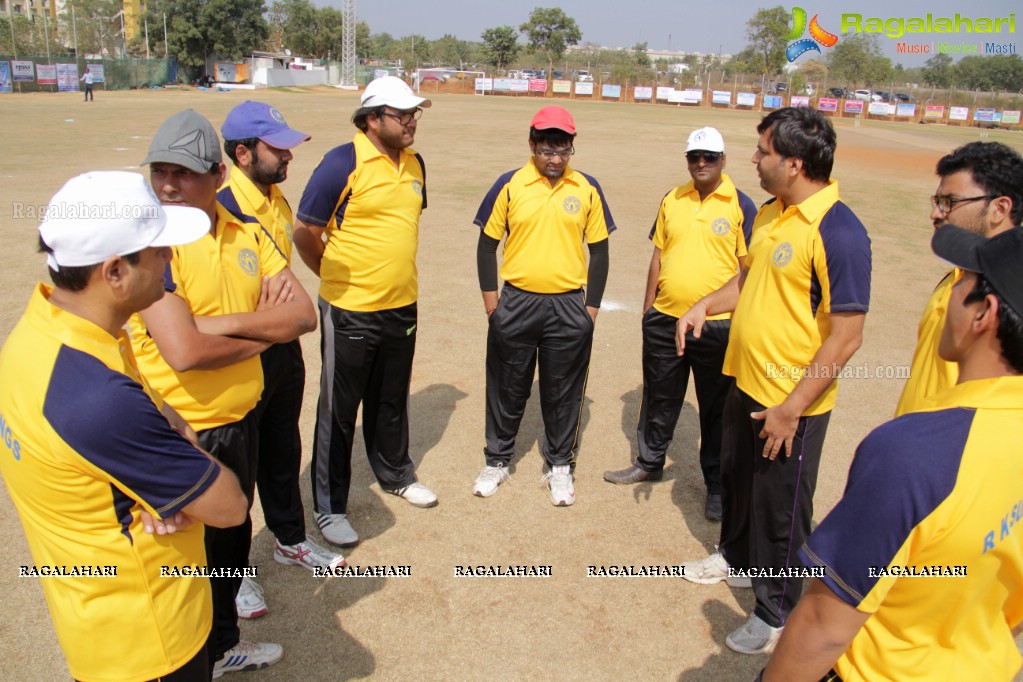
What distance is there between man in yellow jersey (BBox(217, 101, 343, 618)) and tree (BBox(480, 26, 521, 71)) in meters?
79.6

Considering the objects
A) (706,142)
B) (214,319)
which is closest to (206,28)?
(706,142)

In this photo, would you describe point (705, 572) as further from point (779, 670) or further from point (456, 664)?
point (779, 670)

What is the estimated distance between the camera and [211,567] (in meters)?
2.95

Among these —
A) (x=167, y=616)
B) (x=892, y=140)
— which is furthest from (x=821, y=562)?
(x=892, y=140)

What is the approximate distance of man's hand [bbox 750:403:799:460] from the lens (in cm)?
321

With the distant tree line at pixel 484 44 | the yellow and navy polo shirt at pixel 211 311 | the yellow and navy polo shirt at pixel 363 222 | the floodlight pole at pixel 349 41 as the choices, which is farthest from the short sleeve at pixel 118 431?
the floodlight pole at pixel 349 41

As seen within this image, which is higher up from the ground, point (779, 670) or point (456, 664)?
point (779, 670)

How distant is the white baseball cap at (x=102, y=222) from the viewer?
1734mm

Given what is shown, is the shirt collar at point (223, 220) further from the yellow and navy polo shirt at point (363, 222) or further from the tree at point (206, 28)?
the tree at point (206, 28)

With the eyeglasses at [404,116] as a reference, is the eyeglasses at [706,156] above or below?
below

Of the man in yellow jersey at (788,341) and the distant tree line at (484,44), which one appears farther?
the distant tree line at (484,44)

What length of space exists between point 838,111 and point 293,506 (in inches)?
2319

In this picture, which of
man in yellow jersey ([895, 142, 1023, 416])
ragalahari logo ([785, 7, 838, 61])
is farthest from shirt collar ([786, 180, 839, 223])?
ragalahari logo ([785, 7, 838, 61])

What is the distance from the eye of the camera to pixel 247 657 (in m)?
3.26
